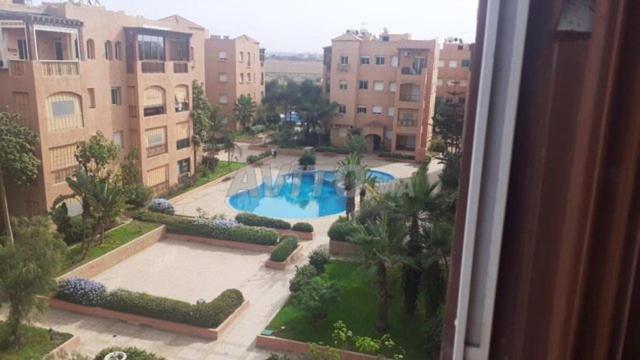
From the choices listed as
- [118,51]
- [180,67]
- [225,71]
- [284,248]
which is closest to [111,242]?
[284,248]

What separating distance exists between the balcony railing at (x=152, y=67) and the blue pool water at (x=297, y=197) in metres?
6.85

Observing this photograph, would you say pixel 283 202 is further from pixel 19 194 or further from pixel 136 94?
pixel 19 194

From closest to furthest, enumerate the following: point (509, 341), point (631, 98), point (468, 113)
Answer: point (631, 98) → point (468, 113) → point (509, 341)

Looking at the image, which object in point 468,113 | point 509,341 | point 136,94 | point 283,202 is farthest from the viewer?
point 283,202

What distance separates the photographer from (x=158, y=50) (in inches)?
935

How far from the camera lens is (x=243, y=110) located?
39.5 metres

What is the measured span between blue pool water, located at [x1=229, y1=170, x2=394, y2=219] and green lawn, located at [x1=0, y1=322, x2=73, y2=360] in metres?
11.7

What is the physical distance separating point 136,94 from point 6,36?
217 inches

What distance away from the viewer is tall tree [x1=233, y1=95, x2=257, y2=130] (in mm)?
39475

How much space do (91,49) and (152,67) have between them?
10.9 feet

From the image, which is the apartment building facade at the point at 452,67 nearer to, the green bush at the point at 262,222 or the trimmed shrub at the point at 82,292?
the green bush at the point at 262,222

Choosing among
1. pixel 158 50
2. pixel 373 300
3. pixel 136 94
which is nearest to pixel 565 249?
pixel 373 300

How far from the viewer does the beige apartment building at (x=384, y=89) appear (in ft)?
112

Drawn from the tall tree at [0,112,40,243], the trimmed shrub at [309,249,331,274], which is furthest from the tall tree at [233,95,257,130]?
the trimmed shrub at [309,249,331,274]
